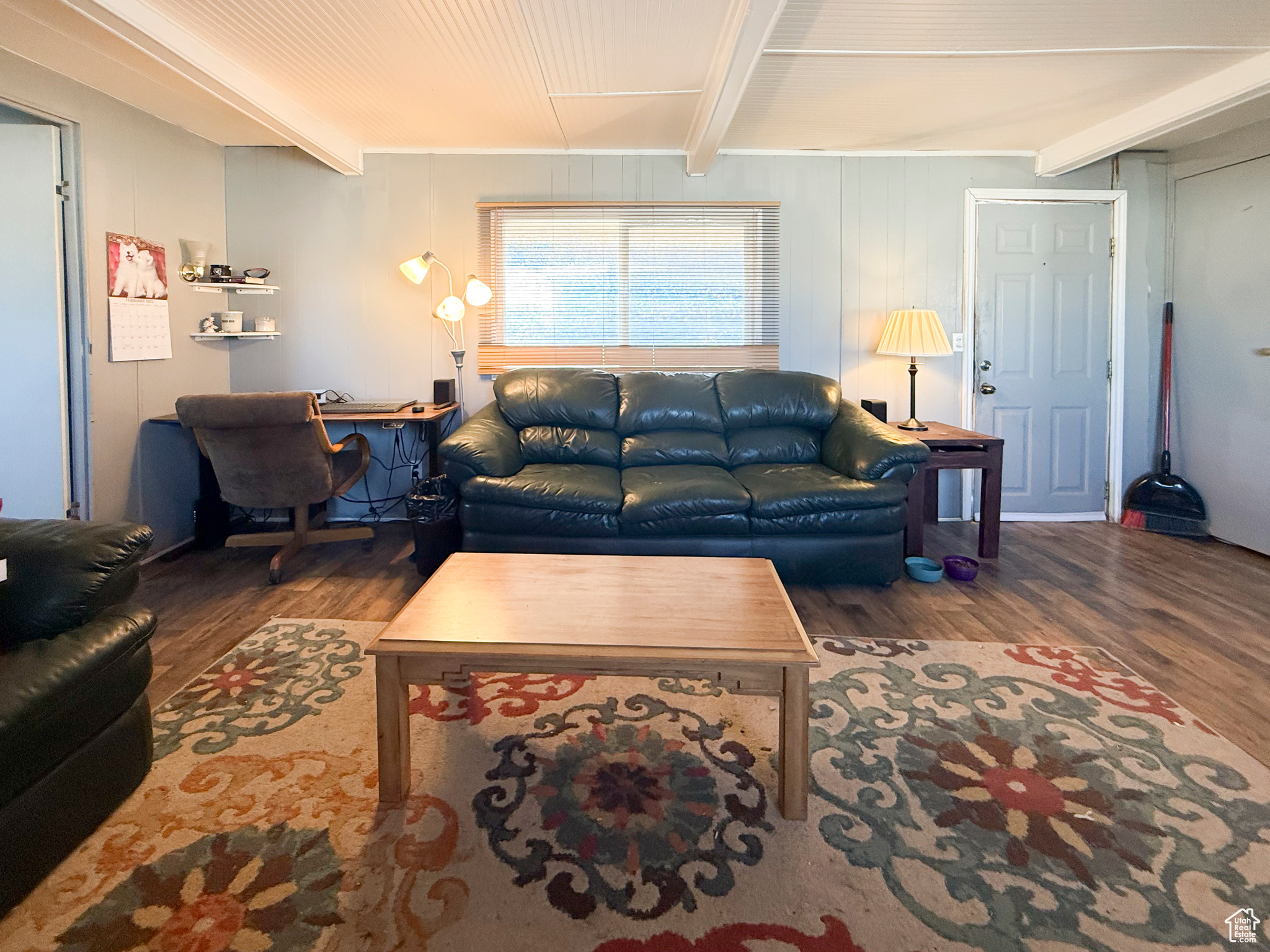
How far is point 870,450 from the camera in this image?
3342 mm

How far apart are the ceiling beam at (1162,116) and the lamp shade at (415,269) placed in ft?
12.1

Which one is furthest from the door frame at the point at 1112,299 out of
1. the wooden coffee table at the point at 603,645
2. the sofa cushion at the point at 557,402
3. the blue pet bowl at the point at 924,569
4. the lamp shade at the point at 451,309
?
the wooden coffee table at the point at 603,645

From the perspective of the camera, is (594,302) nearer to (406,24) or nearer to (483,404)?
(483,404)

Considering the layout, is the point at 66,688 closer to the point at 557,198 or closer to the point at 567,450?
the point at 567,450

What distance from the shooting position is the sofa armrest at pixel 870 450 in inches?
128

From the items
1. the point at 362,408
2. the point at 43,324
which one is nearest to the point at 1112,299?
the point at 362,408

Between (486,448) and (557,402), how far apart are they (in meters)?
0.66

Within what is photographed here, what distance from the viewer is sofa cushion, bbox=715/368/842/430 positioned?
12.8 feet

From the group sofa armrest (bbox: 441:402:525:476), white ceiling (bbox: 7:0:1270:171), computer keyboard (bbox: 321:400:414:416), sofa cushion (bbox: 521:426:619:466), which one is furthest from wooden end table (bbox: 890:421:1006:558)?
computer keyboard (bbox: 321:400:414:416)

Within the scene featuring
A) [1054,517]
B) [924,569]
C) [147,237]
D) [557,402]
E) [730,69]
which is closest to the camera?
[730,69]

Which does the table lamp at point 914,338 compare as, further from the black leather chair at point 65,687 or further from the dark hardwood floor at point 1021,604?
the black leather chair at point 65,687

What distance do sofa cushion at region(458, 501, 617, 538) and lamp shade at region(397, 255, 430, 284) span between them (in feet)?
5.14

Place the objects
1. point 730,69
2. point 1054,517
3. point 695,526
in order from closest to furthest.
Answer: point 730,69
point 695,526
point 1054,517

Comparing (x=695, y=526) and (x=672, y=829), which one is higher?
(x=695, y=526)
